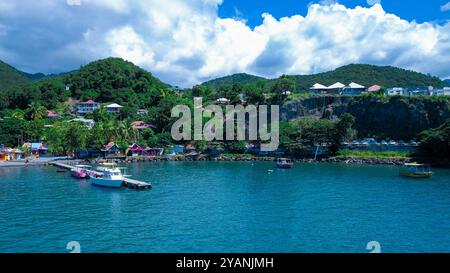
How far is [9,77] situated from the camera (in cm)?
13675

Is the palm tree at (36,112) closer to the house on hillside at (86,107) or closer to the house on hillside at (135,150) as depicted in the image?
the house on hillside at (86,107)

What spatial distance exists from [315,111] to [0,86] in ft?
350

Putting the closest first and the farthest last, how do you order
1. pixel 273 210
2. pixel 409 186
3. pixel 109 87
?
pixel 273 210 < pixel 409 186 < pixel 109 87

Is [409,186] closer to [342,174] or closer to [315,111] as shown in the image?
[342,174]

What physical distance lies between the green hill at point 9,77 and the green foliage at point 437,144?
127 meters

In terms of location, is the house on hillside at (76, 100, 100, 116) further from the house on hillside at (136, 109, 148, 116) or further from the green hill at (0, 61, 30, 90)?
the green hill at (0, 61, 30, 90)

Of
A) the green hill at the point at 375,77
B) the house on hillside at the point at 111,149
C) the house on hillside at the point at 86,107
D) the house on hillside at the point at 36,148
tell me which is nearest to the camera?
the house on hillside at the point at 111,149

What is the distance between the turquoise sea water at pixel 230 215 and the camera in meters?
19.8

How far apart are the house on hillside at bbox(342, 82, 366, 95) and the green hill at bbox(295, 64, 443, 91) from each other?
20.7 metres

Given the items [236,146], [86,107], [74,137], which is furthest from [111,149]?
[86,107]

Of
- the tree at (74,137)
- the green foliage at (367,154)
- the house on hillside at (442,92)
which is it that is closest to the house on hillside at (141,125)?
the tree at (74,137)

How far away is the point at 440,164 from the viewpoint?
2188 inches

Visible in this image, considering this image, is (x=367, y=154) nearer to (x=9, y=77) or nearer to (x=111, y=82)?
(x=111, y=82)
